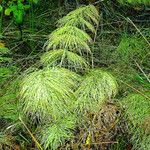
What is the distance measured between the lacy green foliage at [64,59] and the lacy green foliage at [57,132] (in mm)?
398

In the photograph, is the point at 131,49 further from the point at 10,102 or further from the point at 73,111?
the point at 10,102

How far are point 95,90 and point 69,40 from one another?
17.7 inches

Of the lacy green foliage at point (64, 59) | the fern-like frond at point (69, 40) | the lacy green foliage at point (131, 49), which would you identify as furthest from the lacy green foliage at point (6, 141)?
the lacy green foliage at point (131, 49)

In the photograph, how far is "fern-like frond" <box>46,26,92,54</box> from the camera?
84.7 inches

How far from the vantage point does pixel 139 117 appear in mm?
1756

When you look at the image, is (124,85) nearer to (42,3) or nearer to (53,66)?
(53,66)

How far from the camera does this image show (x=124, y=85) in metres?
1.97

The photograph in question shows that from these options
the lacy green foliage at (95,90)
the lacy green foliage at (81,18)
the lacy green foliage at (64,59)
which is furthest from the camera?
the lacy green foliage at (81,18)

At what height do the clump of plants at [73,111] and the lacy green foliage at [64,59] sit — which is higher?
the lacy green foliage at [64,59]

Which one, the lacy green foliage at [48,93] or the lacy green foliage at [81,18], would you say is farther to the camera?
the lacy green foliage at [81,18]

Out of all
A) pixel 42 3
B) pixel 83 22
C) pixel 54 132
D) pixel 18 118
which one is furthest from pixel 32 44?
pixel 54 132

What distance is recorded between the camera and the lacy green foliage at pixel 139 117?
169 centimetres

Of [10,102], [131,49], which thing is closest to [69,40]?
[131,49]

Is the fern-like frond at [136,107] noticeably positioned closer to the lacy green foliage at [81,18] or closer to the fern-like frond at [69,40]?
the fern-like frond at [69,40]
